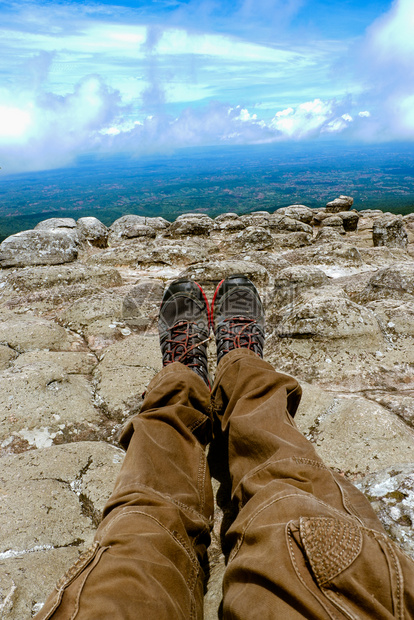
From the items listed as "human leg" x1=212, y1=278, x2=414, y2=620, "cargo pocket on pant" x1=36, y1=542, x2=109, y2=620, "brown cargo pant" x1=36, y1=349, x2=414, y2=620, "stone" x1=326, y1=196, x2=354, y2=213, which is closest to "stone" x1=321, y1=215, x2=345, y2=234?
"stone" x1=326, y1=196, x2=354, y2=213

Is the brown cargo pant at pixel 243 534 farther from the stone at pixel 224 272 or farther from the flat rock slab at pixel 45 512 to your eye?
the stone at pixel 224 272

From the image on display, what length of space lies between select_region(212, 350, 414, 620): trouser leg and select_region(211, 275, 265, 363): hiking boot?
1.86 m

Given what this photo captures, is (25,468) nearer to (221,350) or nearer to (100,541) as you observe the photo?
(100,541)

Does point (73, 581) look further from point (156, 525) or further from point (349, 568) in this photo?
point (349, 568)

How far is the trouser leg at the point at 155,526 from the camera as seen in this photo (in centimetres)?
178

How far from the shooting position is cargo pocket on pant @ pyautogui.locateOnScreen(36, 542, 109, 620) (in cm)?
169

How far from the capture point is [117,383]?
488cm

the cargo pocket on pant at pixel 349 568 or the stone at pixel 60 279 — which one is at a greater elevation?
the cargo pocket on pant at pixel 349 568

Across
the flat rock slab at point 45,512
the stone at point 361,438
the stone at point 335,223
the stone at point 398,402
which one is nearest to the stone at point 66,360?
the flat rock slab at point 45,512

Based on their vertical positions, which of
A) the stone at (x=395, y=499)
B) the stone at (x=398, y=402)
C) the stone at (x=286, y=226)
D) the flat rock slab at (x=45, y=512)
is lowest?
the stone at (x=398, y=402)

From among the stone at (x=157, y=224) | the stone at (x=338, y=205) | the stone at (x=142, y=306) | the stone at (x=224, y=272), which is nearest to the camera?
the stone at (x=142, y=306)

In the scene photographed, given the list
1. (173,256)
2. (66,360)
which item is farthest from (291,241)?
(66,360)

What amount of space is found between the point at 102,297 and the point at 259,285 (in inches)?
153

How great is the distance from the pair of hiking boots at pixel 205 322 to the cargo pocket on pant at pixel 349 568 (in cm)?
250
